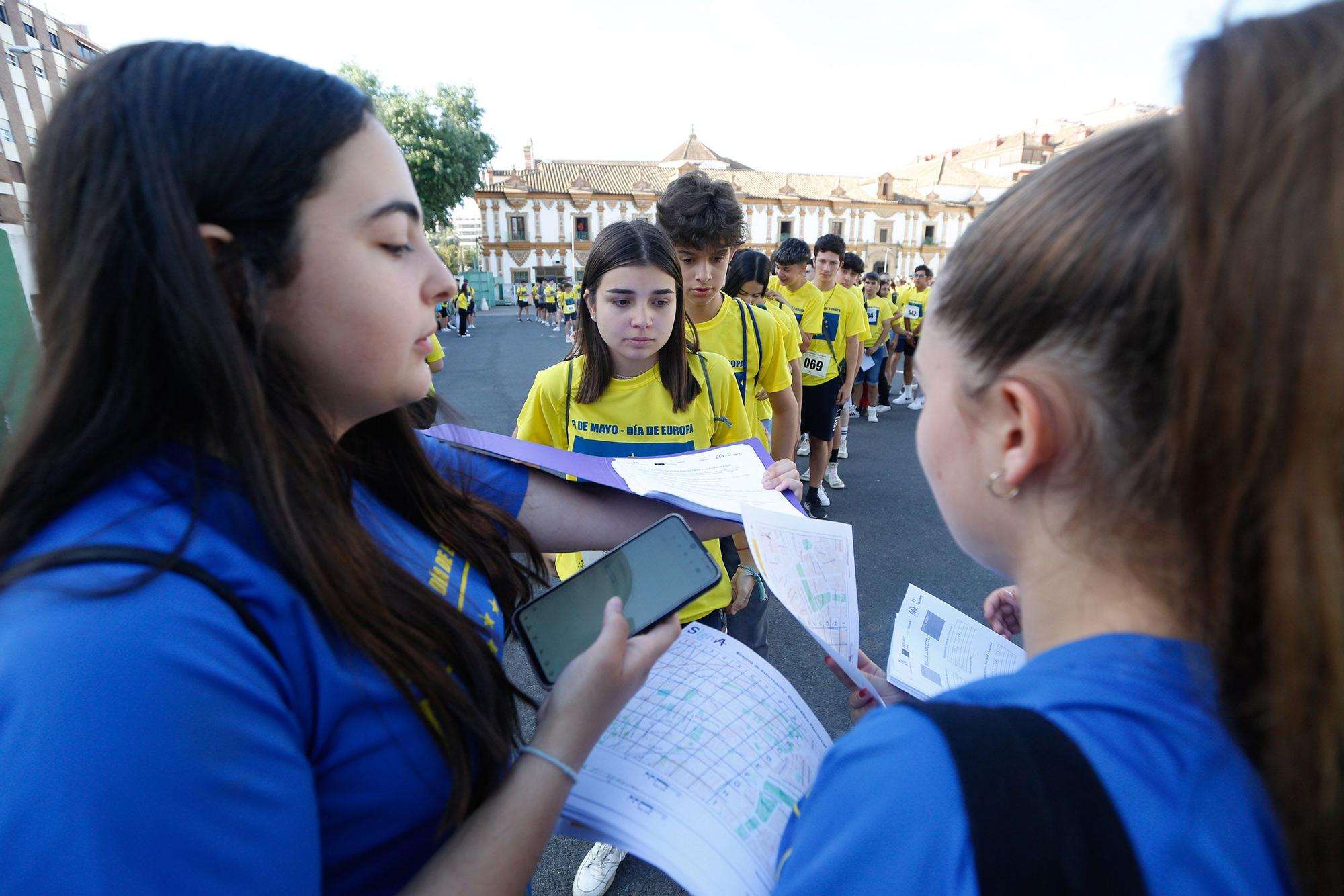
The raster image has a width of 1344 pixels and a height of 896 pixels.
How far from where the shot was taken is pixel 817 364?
5.04 meters

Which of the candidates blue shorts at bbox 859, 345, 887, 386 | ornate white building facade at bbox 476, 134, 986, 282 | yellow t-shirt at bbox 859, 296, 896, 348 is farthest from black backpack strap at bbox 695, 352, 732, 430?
ornate white building facade at bbox 476, 134, 986, 282

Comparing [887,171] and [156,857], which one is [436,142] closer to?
[156,857]

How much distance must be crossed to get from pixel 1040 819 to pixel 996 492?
31cm

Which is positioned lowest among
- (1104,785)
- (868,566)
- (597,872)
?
(597,872)

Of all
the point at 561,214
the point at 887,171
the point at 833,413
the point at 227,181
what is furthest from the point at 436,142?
the point at 887,171

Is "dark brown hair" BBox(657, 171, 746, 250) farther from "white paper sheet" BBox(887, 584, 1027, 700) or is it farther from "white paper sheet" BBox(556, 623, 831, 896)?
"white paper sheet" BBox(556, 623, 831, 896)

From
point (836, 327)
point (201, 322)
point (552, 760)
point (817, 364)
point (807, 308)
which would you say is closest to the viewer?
point (201, 322)

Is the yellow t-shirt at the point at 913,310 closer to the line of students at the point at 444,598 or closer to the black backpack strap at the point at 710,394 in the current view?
the black backpack strap at the point at 710,394

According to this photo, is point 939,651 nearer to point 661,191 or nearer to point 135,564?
point 135,564

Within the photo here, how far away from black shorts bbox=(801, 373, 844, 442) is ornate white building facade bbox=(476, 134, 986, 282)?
3205cm

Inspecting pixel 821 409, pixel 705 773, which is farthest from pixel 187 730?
pixel 821 409

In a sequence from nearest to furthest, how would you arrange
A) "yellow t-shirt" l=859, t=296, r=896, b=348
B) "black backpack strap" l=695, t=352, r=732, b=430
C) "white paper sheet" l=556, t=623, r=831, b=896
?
"white paper sheet" l=556, t=623, r=831, b=896, "black backpack strap" l=695, t=352, r=732, b=430, "yellow t-shirt" l=859, t=296, r=896, b=348

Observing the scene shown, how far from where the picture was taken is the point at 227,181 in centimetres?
68

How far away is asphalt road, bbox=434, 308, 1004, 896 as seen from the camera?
219 centimetres
